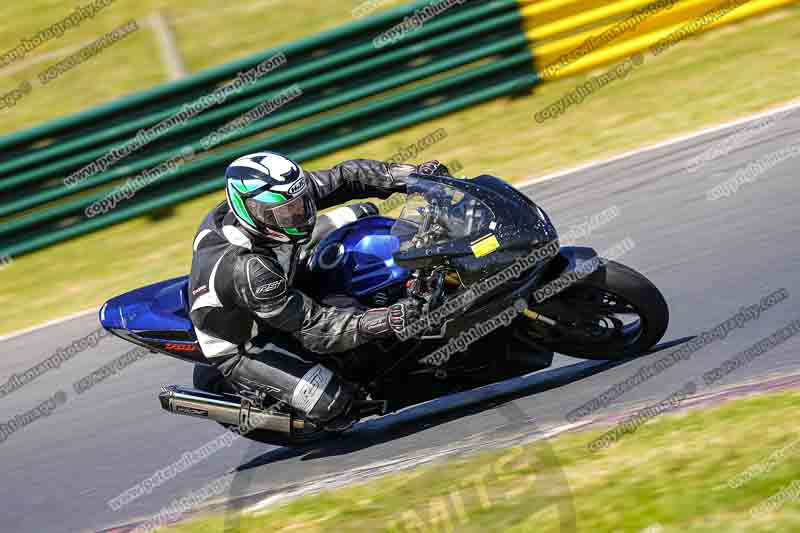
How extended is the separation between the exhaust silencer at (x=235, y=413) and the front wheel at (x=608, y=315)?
1489 millimetres

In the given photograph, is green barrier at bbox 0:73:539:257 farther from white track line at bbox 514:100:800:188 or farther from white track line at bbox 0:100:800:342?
white track line at bbox 514:100:800:188

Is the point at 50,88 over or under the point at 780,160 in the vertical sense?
over

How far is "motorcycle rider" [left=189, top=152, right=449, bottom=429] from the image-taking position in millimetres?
4945

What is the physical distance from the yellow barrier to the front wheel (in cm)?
586

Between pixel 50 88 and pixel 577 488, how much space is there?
11377 millimetres

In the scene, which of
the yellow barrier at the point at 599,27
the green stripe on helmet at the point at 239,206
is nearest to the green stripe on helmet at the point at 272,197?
the green stripe on helmet at the point at 239,206

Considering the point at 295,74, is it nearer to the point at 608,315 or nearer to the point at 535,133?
the point at 535,133

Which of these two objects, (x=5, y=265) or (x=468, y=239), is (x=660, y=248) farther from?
(x=5, y=265)

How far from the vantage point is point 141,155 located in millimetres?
10336

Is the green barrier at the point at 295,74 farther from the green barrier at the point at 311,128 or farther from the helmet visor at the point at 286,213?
the helmet visor at the point at 286,213

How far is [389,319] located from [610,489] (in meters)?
1.32

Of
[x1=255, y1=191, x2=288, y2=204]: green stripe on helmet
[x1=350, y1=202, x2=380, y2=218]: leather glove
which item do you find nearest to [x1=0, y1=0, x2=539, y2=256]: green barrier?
[x1=350, y1=202, x2=380, y2=218]: leather glove

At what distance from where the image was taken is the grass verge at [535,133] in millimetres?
9430

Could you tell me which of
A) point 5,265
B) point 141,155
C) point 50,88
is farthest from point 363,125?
point 50,88
